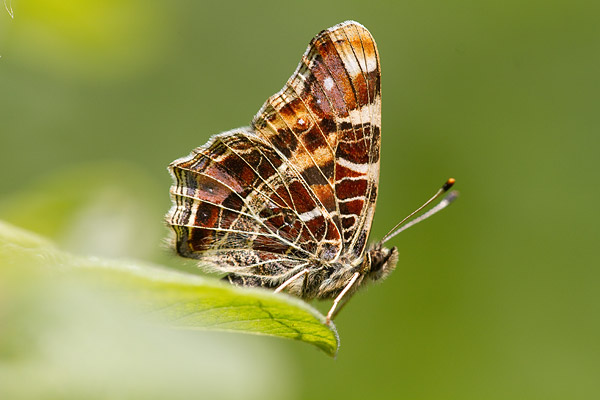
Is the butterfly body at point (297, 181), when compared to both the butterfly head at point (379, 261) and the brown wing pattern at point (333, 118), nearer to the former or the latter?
the brown wing pattern at point (333, 118)

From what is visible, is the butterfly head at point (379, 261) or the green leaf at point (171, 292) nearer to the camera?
the green leaf at point (171, 292)

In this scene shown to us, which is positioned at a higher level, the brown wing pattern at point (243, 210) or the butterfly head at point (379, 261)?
the brown wing pattern at point (243, 210)

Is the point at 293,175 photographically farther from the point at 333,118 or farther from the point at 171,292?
the point at 171,292

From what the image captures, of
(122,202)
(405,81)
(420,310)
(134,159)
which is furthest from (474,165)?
(122,202)

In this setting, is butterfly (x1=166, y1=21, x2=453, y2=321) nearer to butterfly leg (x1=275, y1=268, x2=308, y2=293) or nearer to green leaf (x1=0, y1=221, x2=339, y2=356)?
butterfly leg (x1=275, y1=268, x2=308, y2=293)

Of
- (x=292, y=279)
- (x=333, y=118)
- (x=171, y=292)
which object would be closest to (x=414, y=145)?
(x=333, y=118)

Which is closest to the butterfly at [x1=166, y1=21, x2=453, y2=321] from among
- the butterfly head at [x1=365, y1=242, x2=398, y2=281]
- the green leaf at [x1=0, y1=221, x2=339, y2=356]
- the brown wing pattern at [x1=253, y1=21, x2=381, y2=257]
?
the brown wing pattern at [x1=253, y1=21, x2=381, y2=257]

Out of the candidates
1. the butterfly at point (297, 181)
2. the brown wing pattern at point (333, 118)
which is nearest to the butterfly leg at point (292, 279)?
the butterfly at point (297, 181)

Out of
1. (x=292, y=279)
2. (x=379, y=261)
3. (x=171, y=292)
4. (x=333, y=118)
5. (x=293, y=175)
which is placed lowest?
(x=379, y=261)
